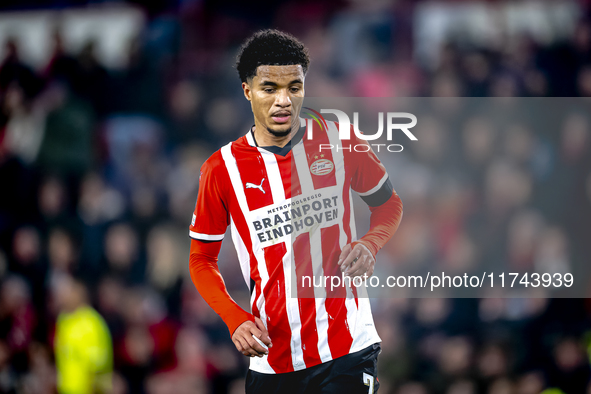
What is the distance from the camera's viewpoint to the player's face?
2.24 metres

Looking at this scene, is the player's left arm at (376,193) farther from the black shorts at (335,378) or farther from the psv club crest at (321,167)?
the black shorts at (335,378)

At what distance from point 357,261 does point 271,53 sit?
0.98m

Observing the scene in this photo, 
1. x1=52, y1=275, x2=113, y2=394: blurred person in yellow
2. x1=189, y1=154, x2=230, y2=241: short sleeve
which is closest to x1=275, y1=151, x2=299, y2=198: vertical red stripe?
x1=189, y1=154, x2=230, y2=241: short sleeve

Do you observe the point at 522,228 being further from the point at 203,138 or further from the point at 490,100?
the point at 203,138

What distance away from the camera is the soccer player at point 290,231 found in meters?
2.21

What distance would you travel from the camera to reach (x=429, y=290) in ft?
9.75

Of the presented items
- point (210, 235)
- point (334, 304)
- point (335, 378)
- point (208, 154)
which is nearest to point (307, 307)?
point (334, 304)

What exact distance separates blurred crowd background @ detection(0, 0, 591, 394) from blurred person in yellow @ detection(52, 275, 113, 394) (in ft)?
0.17

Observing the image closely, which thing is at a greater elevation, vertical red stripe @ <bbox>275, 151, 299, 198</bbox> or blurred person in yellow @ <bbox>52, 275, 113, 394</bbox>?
vertical red stripe @ <bbox>275, 151, 299, 198</bbox>

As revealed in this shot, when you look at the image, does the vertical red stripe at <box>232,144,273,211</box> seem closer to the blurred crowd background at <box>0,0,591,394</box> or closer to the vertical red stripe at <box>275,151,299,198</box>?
the vertical red stripe at <box>275,151,299,198</box>

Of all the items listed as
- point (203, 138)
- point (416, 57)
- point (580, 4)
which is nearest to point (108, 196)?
point (203, 138)

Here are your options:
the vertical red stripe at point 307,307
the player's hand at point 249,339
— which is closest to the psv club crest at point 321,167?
the vertical red stripe at point 307,307

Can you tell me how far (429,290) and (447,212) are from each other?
57cm

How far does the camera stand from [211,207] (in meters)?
2.35
